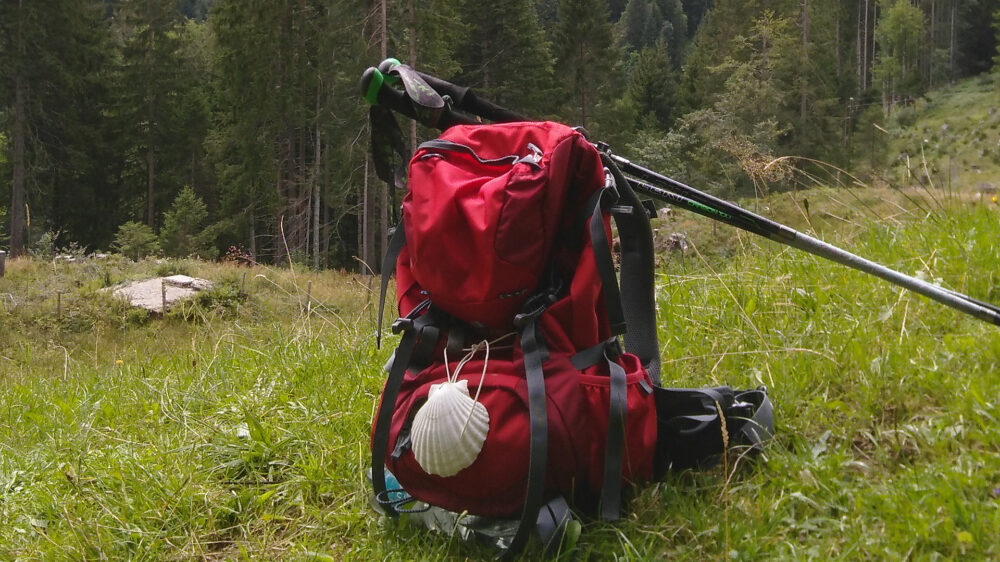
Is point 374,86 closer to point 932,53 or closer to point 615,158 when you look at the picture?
point 615,158

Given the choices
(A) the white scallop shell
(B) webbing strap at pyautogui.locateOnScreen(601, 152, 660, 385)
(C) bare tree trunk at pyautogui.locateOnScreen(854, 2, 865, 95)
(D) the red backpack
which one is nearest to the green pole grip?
(D) the red backpack

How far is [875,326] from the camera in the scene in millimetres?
2594

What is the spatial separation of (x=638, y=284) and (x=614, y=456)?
62 centimetres

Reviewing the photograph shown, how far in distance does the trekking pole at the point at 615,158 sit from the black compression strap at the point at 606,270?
329 mm

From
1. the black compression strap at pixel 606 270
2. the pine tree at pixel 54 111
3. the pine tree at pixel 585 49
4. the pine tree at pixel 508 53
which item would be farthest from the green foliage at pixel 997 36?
the black compression strap at pixel 606 270

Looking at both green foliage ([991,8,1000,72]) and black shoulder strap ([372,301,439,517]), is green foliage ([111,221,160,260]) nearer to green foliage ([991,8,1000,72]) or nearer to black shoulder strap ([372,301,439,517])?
black shoulder strap ([372,301,439,517])

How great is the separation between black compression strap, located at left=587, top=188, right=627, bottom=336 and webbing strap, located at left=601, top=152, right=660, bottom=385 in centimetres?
23

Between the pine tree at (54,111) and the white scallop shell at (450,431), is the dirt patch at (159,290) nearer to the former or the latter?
the white scallop shell at (450,431)

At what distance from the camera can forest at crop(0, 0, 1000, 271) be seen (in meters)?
27.1

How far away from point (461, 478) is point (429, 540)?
0.33 metres

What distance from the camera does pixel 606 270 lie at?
1867mm

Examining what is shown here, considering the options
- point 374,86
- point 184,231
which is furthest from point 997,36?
point 374,86

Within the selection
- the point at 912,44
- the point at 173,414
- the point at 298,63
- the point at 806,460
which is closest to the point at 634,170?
the point at 806,460

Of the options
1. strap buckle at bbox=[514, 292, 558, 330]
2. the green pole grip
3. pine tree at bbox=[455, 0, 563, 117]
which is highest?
pine tree at bbox=[455, 0, 563, 117]
